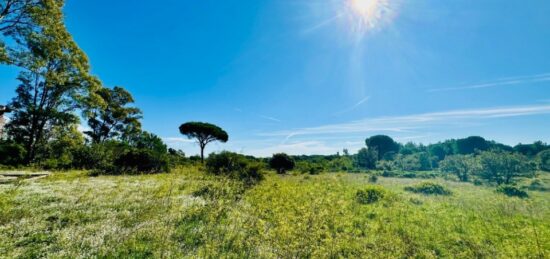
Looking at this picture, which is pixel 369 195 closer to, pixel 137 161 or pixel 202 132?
pixel 137 161

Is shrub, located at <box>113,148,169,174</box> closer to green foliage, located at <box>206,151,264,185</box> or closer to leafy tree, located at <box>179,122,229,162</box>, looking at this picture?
green foliage, located at <box>206,151,264,185</box>

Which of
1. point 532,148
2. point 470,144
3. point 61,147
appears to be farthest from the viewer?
point 470,144

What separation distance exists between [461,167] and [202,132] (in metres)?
36.7

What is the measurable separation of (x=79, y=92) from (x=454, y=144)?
3668 inches

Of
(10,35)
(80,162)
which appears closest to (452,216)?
(10,35)

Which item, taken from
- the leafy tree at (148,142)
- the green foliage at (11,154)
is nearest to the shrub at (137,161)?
the green foliage at (11,154)

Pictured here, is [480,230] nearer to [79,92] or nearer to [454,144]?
[79,92]

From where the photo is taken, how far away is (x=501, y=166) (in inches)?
914

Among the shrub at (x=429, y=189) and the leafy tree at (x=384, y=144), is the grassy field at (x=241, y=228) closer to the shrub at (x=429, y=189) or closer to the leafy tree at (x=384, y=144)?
the shrub at (x=429, y=189)

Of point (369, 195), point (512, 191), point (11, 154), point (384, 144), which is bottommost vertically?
point (512, 191)

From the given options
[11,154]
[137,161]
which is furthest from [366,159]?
[11,154]

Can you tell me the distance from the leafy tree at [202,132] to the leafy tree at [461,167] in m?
33.7

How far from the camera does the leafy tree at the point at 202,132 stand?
31.7m

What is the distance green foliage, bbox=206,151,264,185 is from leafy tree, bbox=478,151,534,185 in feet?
88.0
